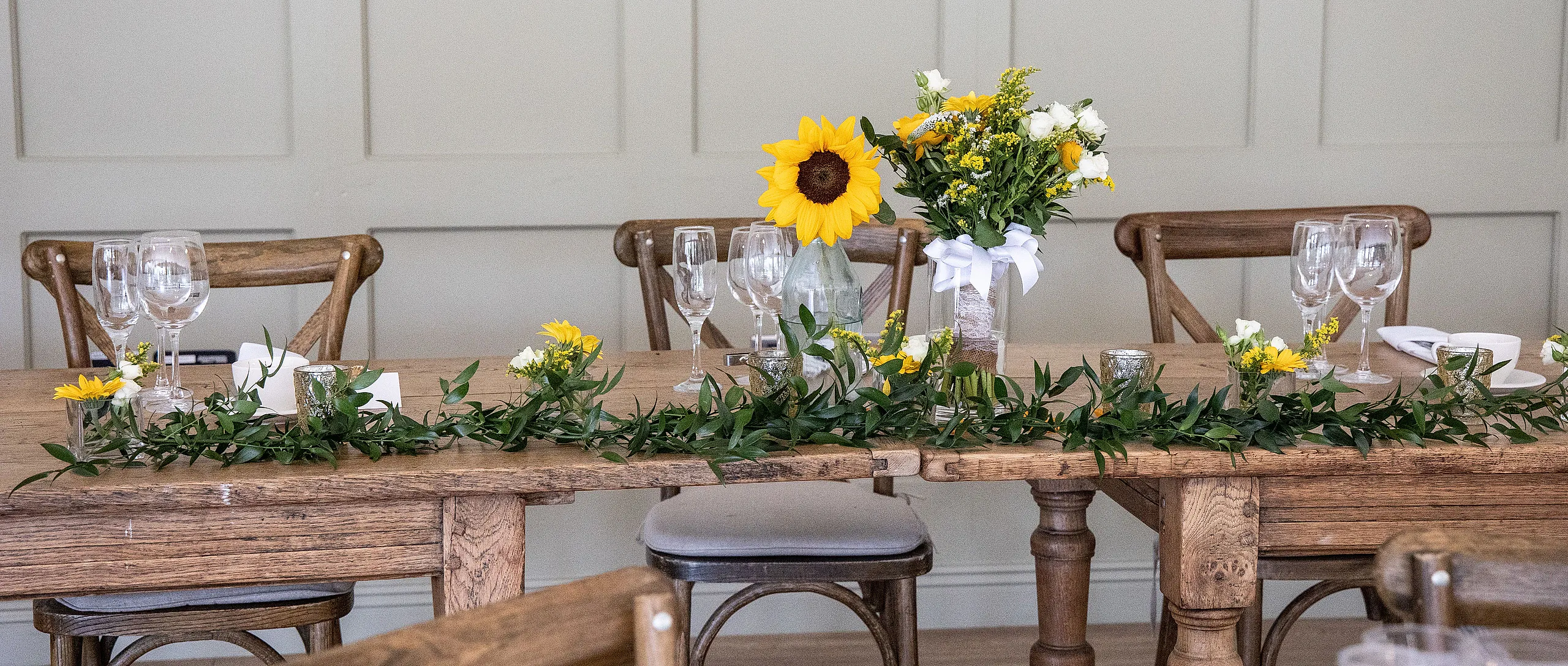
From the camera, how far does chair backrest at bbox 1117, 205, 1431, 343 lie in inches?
77.1

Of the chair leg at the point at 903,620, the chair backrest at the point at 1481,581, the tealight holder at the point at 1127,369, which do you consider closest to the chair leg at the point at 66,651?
the chair leg at the point at 903,620

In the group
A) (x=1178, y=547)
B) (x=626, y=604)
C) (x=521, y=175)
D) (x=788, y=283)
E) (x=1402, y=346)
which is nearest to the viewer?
(x=626, y=604)

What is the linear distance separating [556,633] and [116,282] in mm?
1046

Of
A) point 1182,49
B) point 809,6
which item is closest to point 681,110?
point 809,6

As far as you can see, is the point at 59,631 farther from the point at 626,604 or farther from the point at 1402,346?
the point at 1402,346

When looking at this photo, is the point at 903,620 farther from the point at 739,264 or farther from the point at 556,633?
the point at 556,633

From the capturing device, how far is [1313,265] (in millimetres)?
1495

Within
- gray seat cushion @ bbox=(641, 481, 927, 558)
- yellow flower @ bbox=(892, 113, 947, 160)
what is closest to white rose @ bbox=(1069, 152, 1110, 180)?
yellow flower @ bbox=(892, 113, 947, 160)

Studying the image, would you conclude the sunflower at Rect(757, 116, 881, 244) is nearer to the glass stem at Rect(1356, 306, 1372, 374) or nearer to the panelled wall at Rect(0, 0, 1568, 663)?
the glass stem at Rect(1356, 306, 1372, 374)

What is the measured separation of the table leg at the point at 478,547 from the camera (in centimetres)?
108

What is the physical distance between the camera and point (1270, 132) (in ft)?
8.66

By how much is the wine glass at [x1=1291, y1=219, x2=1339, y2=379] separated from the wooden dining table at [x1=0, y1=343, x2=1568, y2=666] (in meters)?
0.33

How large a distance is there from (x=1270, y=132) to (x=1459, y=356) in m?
1.49

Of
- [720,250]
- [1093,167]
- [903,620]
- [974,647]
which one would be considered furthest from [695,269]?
[974,647]
